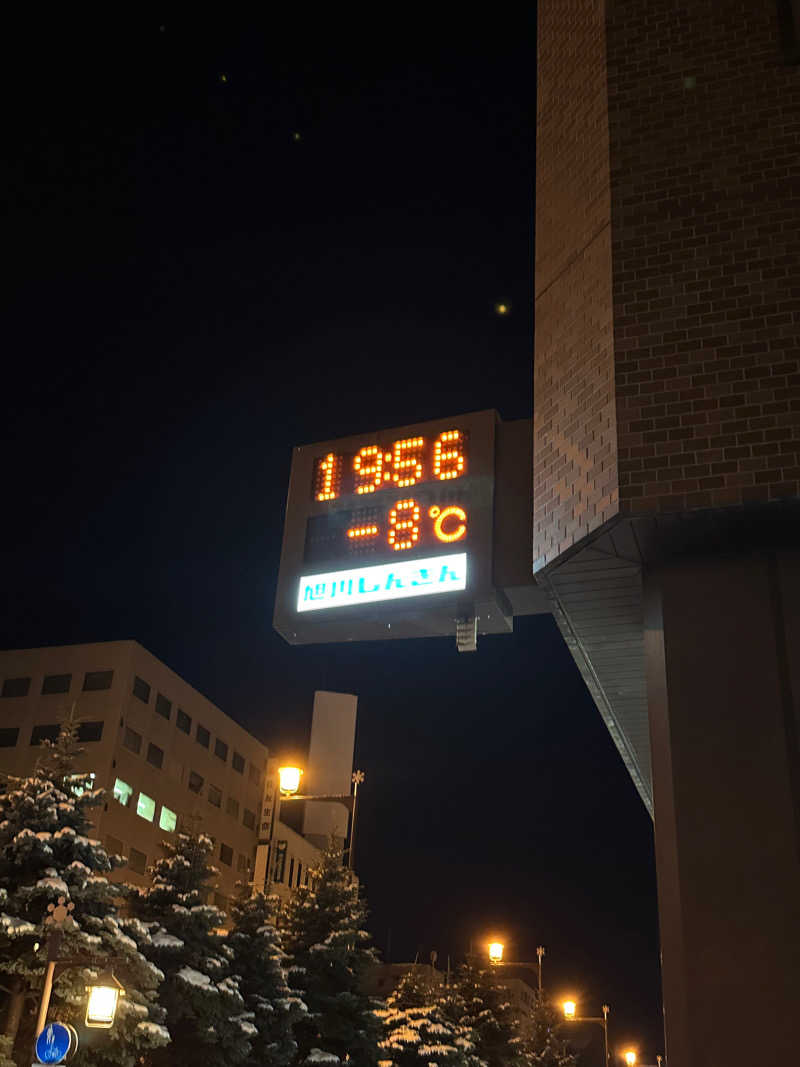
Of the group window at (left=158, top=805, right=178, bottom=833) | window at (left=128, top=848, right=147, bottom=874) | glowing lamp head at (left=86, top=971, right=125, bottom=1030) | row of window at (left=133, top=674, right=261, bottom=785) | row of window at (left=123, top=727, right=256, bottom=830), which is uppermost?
row of window at (left=133, top=674, right=261, bottom=785)

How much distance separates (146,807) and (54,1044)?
4007cm

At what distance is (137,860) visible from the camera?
50969 mm

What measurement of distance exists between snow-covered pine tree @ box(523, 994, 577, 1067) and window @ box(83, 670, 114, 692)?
26301 millimetres

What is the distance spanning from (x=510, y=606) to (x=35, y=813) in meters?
9.15

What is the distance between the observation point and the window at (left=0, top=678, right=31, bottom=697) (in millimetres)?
54781

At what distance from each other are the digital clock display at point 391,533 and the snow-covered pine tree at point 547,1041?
3809 centimetres

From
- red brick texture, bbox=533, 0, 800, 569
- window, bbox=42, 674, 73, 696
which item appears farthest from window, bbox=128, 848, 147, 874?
red brick texture, bbox=533, 0, 800, 569

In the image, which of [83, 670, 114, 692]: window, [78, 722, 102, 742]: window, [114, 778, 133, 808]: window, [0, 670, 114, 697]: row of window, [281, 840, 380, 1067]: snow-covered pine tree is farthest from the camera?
[0, 670, 114, 697]: row of window

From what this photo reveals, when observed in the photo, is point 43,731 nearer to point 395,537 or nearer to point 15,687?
point 15,687

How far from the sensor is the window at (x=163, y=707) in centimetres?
5556

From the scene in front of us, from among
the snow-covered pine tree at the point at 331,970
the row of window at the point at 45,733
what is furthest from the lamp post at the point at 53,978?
the row of window at the point at 45,733

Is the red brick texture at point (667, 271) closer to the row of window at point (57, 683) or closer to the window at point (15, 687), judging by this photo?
the row of window at point (57, 683)

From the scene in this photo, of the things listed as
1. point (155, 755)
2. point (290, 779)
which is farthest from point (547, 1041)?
point (290, 779)

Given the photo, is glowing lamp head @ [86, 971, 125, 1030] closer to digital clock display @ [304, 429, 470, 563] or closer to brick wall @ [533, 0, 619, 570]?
digital clock display @ [304, 429, 470, 563]
